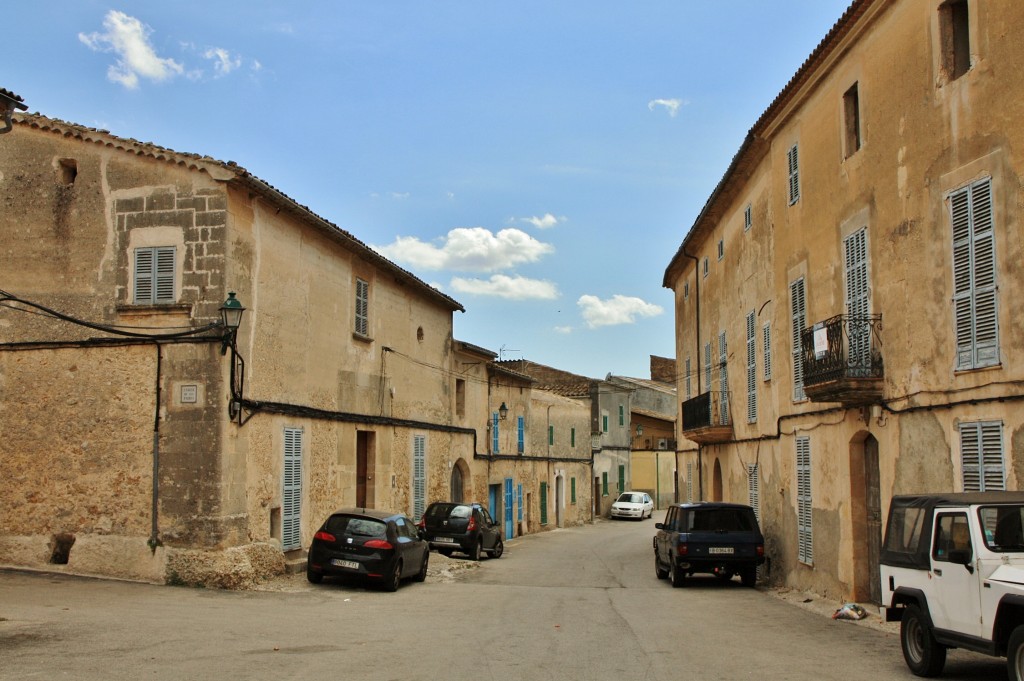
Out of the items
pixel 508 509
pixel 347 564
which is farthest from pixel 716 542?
pixel 508 509

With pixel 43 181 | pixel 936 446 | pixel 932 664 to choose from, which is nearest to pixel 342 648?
pixel 932 664

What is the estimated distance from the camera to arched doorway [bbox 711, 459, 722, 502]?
26484 millimetres

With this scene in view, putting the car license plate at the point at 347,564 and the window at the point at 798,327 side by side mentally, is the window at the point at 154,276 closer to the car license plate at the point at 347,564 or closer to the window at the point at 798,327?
the car license plate at the point at 347,564

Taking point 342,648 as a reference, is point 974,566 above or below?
above

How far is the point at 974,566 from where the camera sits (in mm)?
7867

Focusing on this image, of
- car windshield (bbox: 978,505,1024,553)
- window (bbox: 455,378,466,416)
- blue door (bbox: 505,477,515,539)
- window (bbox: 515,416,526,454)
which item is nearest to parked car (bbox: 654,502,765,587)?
car windshield (bbox: 978,505,1024,553)

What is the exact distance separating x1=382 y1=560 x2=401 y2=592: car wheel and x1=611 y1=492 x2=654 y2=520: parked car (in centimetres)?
3671

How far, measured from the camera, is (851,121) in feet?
49.6

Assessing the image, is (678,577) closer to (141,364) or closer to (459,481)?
(141,364)

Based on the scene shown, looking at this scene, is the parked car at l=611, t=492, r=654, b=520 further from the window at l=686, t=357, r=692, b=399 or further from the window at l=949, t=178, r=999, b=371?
the window at l=949, t=178, r=999, b=371

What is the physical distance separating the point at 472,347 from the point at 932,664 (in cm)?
2292

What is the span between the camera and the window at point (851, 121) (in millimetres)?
15035

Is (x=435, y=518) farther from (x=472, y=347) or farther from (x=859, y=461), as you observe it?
(x=859, y=461)

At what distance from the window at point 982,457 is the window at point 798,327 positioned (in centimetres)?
589
